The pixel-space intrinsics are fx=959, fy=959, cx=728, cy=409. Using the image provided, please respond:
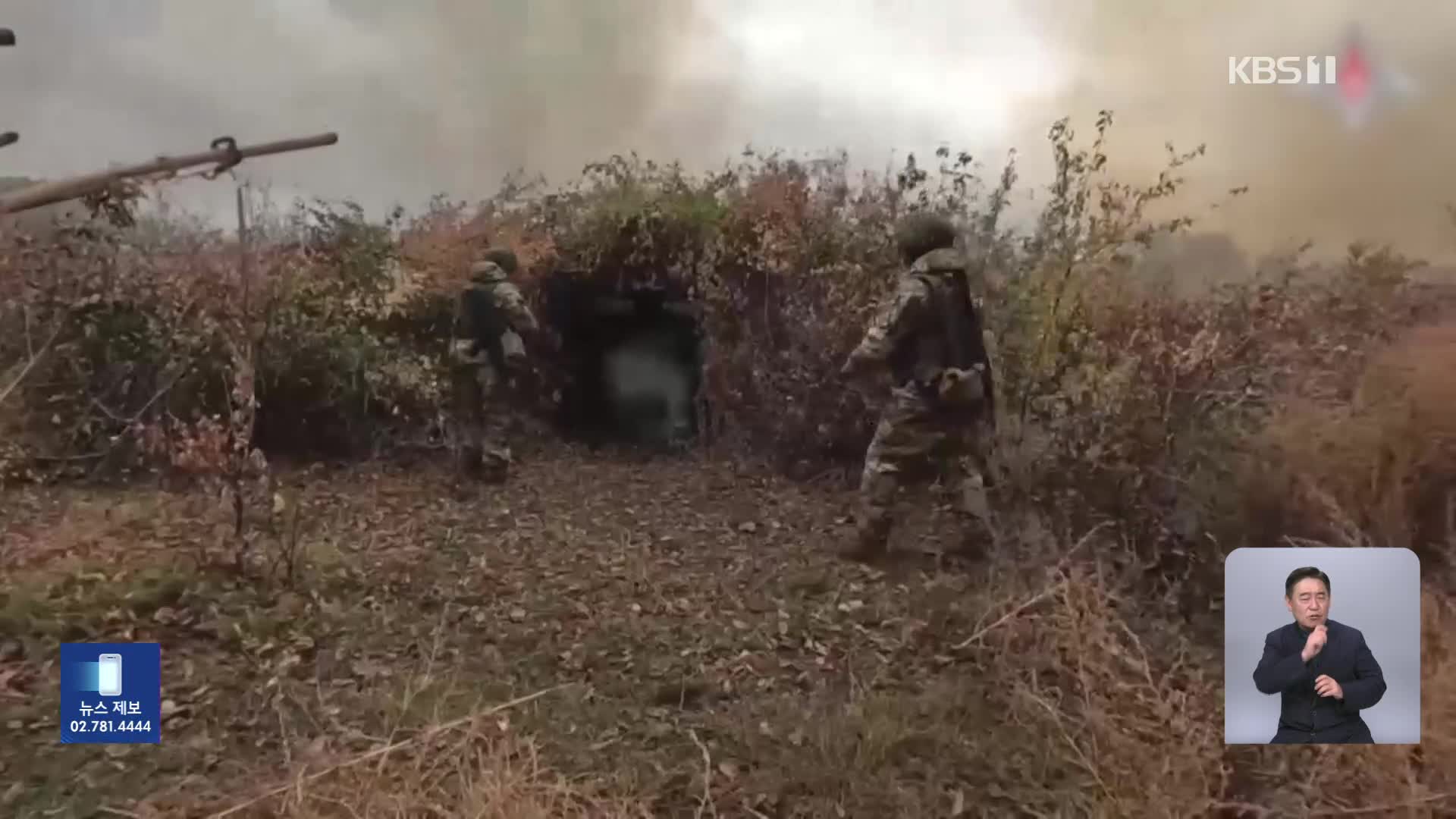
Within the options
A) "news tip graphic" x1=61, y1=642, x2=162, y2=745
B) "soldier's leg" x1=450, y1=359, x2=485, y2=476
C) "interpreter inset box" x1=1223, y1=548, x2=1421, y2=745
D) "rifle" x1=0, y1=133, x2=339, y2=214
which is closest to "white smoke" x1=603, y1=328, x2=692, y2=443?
"soldier's leg" x1=450, y1=359, x2=485, y2=476

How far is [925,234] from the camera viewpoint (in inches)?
96.3

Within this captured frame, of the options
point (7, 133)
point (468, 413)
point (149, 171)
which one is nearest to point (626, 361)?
point (468, 413)

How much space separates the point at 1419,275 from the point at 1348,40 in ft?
2.00

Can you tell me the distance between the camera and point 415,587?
2.36m

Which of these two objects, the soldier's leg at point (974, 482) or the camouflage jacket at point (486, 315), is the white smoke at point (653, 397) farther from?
the soldier's leg at point (974, 482)

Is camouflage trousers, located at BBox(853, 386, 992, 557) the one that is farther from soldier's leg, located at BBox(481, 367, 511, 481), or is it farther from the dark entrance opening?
soldier's leg, located at BBox(481, 367, 511, 481)

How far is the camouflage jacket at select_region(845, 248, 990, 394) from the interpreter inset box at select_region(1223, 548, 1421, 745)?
2.81 ft

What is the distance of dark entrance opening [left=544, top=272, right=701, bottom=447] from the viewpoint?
8.16 feet

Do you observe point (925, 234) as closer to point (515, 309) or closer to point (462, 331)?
point (515, 309)

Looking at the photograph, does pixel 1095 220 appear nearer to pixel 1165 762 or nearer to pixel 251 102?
pixel 1165 762

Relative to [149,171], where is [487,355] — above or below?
below

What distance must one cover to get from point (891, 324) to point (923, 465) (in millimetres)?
371

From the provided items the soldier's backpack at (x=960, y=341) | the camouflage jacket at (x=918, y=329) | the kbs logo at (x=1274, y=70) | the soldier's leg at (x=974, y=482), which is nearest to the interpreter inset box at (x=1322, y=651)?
the soldier's leg at (x=974, y=482)

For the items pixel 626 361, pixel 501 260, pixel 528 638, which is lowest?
pixel 528 638
